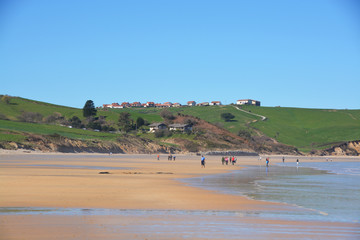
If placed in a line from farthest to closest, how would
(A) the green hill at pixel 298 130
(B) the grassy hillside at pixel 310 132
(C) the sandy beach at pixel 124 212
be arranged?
(B) the grassy hillside at pixel 310 132 → (A) the green hill at pixel 298 130 → (C) the sandy beach at pixel 124 212

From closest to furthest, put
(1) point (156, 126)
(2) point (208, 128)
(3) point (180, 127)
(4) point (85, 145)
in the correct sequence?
(4) point (85, 145)
(1) point (156, 126)
(3) point (180, 127)
(2) point (208, 128)

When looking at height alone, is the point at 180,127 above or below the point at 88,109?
below

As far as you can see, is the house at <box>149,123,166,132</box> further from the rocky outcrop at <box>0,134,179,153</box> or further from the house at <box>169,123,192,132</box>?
the rocky outcrop at <box>0,134,179,153</box>

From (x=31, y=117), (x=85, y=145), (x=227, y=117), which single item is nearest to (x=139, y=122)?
(x=31, y=117)

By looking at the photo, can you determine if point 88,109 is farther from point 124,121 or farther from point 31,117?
point 31,117

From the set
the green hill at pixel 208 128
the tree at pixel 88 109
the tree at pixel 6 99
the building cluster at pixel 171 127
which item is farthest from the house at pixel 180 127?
the tree at pixel 6 99

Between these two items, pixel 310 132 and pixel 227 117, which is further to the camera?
pixel 227 117

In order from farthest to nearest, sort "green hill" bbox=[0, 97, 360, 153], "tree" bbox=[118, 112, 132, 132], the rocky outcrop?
"tree" bbox=[118, 112, 132, 132] → "green hill" bbox=[0, 97, 360, 153] → the rocky outcrop

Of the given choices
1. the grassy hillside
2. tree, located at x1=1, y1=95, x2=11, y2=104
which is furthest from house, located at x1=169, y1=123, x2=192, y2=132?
tree, located at x1=1, y1=95, x2=11, y2=104

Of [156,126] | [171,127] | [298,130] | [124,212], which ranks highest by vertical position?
[298,130]

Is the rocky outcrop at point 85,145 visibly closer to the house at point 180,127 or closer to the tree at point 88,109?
the house at point 180,127

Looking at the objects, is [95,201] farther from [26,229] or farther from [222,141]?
[222,141]

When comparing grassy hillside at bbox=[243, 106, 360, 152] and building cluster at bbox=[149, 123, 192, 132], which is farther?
grassy hillside at bbox=[243, 106, 360, 152]

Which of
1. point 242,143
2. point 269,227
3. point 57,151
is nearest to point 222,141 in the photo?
point 242,143
